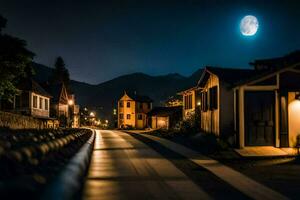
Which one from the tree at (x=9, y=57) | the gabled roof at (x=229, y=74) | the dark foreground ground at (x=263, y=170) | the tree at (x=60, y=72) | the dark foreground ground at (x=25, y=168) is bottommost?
the dark foreground ground at (x=263, y=170)

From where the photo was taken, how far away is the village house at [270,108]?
2055 centimetres

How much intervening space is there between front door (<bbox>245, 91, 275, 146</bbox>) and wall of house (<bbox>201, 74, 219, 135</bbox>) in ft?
11.5

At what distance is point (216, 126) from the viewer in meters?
25.1

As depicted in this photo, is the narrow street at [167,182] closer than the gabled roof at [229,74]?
Yes

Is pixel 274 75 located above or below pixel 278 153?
above

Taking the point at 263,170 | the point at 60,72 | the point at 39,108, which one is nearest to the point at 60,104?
the point at 39,108

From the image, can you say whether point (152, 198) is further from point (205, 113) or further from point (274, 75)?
point (205, 113)

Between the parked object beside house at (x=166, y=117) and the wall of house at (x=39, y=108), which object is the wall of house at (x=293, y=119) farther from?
the parked object beside house at (x=166, y=117)

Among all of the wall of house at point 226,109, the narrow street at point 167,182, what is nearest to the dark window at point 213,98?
the wall of house at point 226,109

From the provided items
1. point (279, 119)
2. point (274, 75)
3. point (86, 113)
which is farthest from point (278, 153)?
point (86, 113)

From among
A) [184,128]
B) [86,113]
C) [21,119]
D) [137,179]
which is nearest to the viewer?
[137,179]

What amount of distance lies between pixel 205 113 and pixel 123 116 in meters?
60.1

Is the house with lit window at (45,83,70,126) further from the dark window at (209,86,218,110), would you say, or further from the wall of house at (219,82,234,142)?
the wall of house at (219,82,234,142)

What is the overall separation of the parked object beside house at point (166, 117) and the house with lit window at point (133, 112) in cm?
1005
